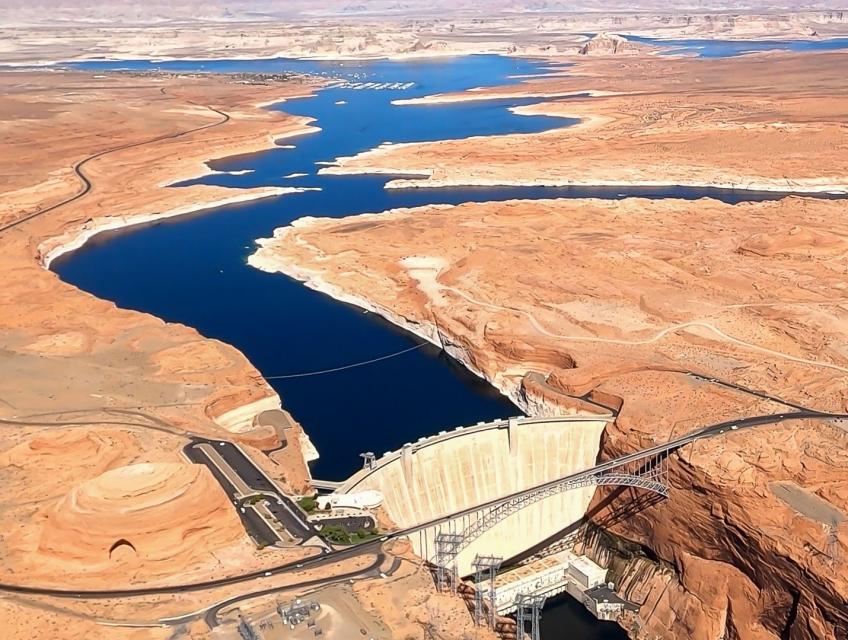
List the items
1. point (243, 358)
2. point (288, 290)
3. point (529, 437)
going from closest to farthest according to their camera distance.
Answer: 1. point (529, 437)
2. point (243, 358)
3. point (288, 290)

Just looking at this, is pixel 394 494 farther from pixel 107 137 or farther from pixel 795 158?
pixel 107 137

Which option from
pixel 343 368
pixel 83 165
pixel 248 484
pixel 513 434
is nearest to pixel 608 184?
pixel 343 368

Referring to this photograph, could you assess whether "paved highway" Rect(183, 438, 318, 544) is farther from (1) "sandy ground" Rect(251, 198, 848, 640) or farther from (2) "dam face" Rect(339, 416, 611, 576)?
(1) "sandy ground" Rect(251, 198, 848, 640)

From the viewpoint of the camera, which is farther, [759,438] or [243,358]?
[243,358]

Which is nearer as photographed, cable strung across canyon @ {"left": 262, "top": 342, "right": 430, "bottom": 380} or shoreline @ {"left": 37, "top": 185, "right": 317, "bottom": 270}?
cable strung across canyon @ {"left": 262, "top": 342, "right": 430, "bottom": 380}

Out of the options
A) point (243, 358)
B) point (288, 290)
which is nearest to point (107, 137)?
point (288, 290)

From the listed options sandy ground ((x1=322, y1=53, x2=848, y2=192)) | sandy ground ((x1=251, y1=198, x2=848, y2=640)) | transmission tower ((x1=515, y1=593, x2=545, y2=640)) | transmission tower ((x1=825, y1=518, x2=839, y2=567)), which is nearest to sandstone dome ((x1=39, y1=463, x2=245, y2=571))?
transmission tower ((x1=515, y1=593, x2=545, y2=640))

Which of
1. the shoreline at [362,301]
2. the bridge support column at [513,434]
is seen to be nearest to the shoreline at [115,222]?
the shoreline at [362,301]
